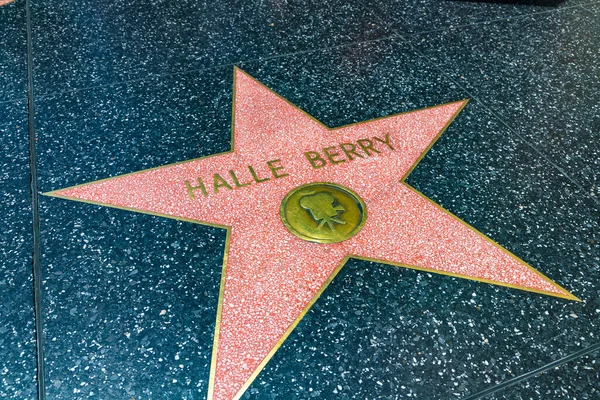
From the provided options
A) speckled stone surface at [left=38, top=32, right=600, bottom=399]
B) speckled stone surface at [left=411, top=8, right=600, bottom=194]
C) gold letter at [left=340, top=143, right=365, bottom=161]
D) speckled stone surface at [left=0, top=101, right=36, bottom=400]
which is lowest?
speckled stone surface at [left=0, top=101, right=36, bottom=400]

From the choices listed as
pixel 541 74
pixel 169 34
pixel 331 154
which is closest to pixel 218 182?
pixel 331 154

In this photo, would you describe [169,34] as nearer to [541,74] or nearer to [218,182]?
[218,182]

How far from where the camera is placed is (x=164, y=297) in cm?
124

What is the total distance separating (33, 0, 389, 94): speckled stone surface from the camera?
6.41ft

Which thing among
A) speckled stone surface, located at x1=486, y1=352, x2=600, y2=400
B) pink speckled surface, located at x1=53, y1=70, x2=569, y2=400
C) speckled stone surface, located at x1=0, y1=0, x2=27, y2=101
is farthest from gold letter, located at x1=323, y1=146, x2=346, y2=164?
speckled stone surface, located at x1=0, y1=0, x2=27, y2=101

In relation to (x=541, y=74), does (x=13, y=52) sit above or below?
below

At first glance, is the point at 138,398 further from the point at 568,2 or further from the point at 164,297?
the point at 568,2

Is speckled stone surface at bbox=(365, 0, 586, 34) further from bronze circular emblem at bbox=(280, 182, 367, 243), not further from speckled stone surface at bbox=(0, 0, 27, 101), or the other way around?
speckled stone surface at bbox=(0, 0, 27, 101)

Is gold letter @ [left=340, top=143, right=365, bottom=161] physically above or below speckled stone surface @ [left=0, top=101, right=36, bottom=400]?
above

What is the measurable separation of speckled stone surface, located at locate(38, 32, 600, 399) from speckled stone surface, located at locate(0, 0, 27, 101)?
178 millimetres

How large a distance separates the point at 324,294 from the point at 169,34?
1402mm

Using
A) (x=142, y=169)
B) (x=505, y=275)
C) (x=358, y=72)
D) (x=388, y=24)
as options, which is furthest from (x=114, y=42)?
(x=505, y=275)

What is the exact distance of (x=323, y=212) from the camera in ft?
4.69

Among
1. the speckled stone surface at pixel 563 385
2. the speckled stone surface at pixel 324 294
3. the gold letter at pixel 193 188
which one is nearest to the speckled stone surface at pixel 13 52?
the speckled stone surface at pixel 324 294
